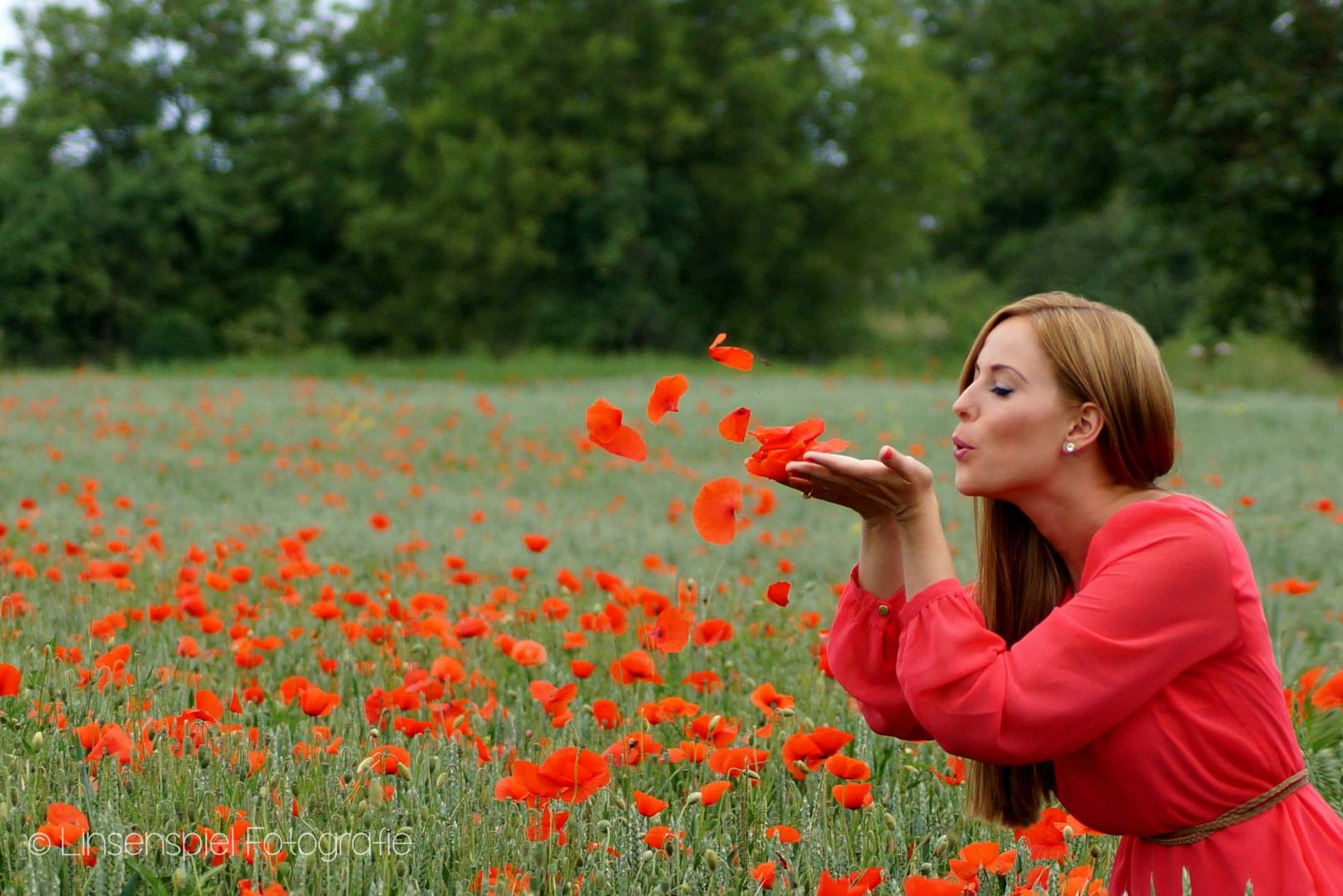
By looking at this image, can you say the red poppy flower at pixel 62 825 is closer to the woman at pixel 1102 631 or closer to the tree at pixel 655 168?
the woman at pixel 1102 631

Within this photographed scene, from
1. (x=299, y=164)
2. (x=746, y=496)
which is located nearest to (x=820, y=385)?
(x=746, y=496)

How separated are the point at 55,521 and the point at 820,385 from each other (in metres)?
14.4

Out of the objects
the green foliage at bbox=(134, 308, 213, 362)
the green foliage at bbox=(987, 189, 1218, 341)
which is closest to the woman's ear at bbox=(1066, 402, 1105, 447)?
the green foliage at bbox=(134, 308, 213, 362)

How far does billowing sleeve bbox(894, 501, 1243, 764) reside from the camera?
1.67 m

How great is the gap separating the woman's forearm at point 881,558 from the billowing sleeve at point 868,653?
18 millimetres

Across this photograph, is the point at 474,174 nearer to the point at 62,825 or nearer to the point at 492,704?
the point at 492,704

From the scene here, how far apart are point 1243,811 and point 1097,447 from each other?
20.9 inches

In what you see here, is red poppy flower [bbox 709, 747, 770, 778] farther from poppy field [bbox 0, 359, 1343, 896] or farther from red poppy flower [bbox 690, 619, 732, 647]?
red poppy flower [bbox 690, 619, 732, 647]

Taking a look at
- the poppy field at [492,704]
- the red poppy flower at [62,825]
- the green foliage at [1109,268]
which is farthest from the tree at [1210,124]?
the red poppy flower at [62,825]

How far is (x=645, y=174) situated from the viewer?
28109 millimetres

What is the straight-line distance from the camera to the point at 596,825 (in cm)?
219

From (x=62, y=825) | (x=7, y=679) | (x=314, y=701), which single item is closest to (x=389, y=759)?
(x=314, y=701)

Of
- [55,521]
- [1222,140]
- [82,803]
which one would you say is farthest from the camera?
[1222,140]

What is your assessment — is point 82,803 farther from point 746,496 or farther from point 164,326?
point 164,326
